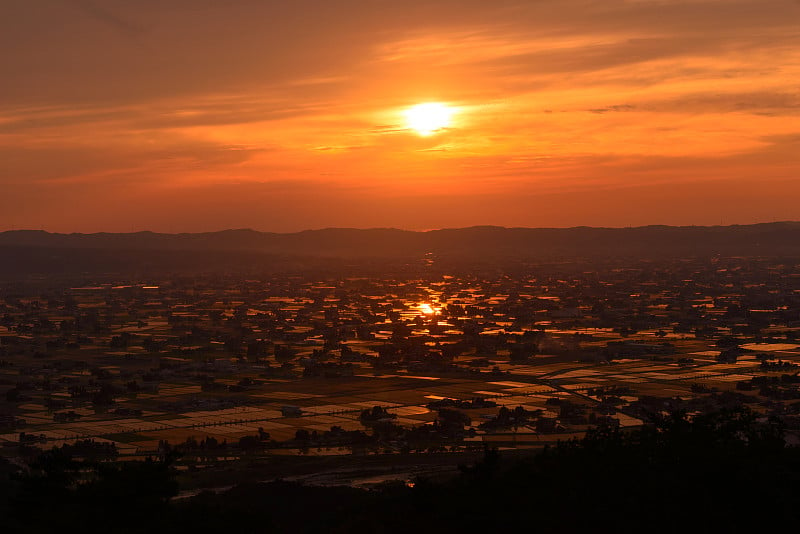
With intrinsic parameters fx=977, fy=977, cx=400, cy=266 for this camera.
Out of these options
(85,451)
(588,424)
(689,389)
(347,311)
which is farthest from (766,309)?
(85,451)

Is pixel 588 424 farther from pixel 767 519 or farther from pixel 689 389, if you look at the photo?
pixel 767 519

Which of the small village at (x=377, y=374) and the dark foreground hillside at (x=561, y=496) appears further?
the small village at (x=377, y=374)

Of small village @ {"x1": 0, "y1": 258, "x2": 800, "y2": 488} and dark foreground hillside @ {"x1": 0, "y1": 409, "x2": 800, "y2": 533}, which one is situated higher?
dark foreground hillside @ {"x1": 0, "y1": 409, "x2": 800, "y2": 533}

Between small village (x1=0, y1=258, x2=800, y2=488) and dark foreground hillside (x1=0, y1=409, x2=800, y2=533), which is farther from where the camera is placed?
small village (x1=0, y1=258, x2=800, y2=488)

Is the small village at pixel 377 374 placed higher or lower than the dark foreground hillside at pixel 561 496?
lower

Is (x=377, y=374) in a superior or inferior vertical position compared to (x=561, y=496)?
inferior

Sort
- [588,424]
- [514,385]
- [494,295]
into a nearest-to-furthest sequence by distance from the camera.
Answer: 1. [588,424]
2. [514,385]
3. [494,295]

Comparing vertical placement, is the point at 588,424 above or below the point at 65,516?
below

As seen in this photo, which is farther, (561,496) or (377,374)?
(377,374)
